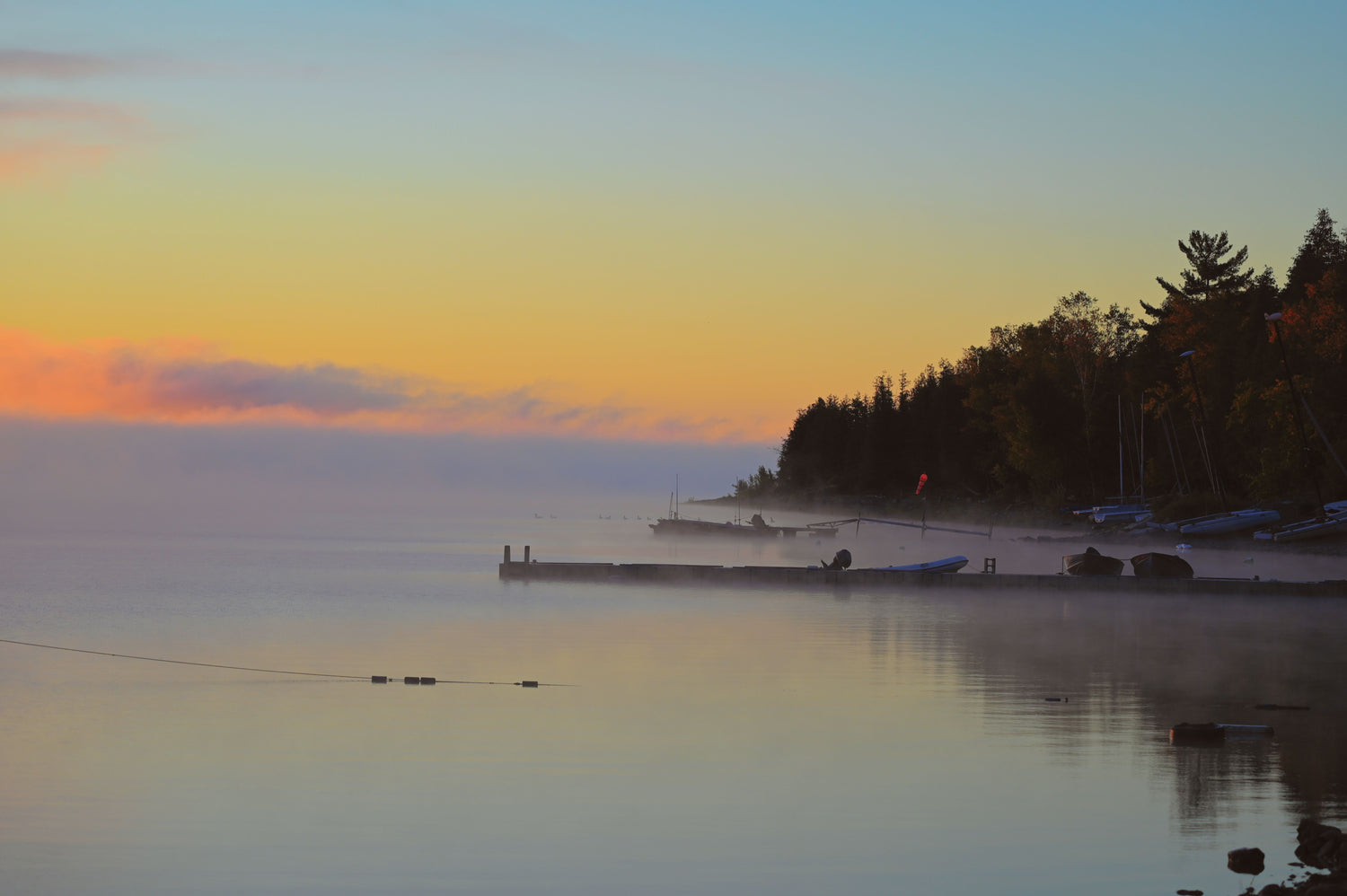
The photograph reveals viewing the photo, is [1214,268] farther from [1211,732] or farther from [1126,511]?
[1211,732]

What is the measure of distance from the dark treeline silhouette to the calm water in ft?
124

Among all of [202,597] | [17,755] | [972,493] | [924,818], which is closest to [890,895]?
[924,818]

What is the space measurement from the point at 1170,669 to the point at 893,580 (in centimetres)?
2132

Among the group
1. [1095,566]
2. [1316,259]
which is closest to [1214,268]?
[1316,259]

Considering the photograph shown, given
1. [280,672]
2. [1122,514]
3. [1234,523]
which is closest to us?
[280,672]

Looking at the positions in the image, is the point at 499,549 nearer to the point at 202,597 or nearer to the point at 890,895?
the point at 202,597

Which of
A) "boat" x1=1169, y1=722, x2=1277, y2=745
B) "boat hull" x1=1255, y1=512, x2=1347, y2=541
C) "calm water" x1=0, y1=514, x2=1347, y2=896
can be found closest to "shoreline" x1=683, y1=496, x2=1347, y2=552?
"boat hull" x1=1255, y1=512, x2=1347, y2=541

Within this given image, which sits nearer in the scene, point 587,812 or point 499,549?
point 587,812

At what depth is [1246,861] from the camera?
11.5 m

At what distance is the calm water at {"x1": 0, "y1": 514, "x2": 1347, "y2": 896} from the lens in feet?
40.5

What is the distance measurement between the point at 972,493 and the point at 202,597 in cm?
9482

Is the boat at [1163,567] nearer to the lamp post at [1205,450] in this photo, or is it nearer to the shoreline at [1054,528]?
the shoreline at [1054,528]

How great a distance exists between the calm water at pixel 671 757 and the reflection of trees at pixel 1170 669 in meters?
0.11

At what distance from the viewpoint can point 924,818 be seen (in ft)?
46.1
